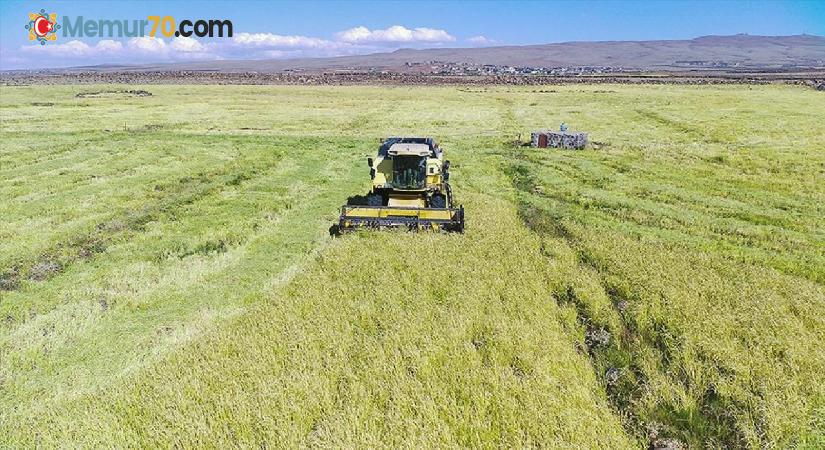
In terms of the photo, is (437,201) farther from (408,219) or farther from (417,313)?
(417,313)

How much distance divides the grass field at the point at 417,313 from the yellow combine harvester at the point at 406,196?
0.75 m

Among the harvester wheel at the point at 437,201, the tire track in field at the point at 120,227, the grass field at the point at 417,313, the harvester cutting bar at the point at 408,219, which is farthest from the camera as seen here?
the harvester wheel at the point at 437,201

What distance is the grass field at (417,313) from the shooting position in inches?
284

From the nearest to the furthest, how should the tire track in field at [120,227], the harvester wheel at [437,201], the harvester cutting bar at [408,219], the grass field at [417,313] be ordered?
the grass field at [417,313], the tire track in field at [120,227], the harvester cutting bar at [408,219], the harvester wheel at [437,201]

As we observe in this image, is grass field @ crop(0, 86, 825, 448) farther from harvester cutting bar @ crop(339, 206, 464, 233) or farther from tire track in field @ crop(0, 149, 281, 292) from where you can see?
harvester cutting bar @ crop(339, 206, 464, 233)

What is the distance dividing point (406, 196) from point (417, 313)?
7523 mm

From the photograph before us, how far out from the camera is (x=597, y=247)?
14.4m

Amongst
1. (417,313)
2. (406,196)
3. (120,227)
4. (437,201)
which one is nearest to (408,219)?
(406,196)

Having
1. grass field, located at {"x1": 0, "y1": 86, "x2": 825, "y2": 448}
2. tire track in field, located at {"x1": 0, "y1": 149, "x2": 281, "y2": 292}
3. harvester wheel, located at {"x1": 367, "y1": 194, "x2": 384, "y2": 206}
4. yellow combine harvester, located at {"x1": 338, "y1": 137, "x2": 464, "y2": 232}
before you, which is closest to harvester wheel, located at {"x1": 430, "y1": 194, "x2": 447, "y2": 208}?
yellow combine harvester, located at {"x1": 338, "y1": 137, "x2": 464, "y2": 232}

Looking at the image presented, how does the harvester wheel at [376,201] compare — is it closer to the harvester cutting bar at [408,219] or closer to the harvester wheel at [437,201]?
the harvester cutting bar at [408,219]

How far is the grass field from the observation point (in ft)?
23.7

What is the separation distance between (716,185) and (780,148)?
14.7 m

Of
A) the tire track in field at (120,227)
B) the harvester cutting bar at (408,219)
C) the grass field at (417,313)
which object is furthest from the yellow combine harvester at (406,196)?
the tire track in field at (120,227)

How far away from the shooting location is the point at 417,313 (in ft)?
34.1
